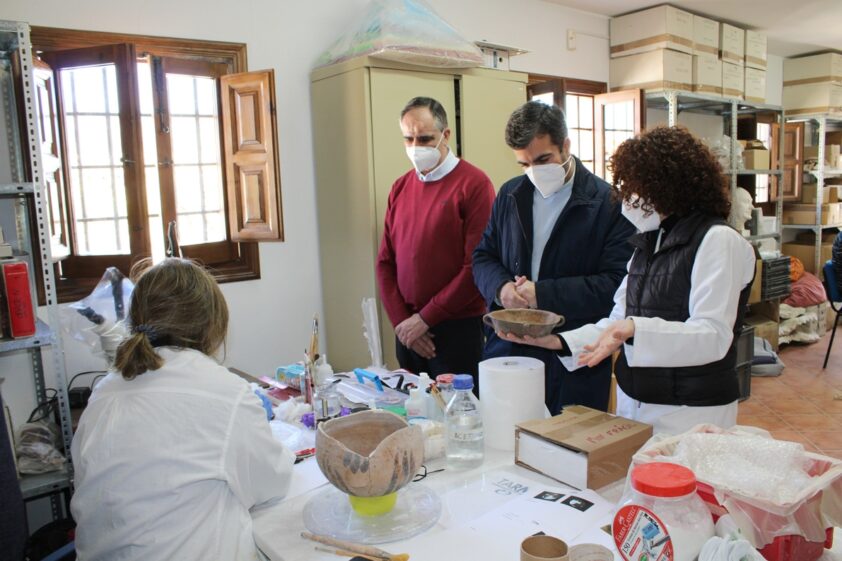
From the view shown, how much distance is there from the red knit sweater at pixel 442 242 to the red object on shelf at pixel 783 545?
149cm

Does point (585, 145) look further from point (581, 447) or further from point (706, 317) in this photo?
point (581, 447)

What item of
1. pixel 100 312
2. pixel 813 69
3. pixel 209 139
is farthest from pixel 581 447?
pixel 813 69

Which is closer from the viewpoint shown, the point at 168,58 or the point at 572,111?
the point at 168,58

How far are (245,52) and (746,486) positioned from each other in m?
2.95

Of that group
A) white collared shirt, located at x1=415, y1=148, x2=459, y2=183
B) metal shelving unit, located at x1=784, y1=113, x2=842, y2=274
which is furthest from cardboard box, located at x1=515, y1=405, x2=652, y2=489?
metal shelving unit, located at x1=784, y1=113, x2=842, y2=274

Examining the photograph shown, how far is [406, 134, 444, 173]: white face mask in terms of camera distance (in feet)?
8.36

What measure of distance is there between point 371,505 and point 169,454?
1.30ft

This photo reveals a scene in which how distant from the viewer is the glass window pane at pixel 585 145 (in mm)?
5047

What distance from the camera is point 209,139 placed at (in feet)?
10.4

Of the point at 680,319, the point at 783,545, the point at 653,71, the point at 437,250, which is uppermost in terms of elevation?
the point at 653,71

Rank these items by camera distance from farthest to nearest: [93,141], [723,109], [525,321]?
1. [723,109]
2. [93,141]
3. [525,321]

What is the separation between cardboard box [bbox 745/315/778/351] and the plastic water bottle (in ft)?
15.2

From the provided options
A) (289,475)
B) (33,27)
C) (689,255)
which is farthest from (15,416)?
(689,255)

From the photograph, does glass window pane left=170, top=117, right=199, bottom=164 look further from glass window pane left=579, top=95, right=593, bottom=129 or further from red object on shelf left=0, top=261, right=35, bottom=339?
glass window pane left=579, top=95, right=593, bottom=129
